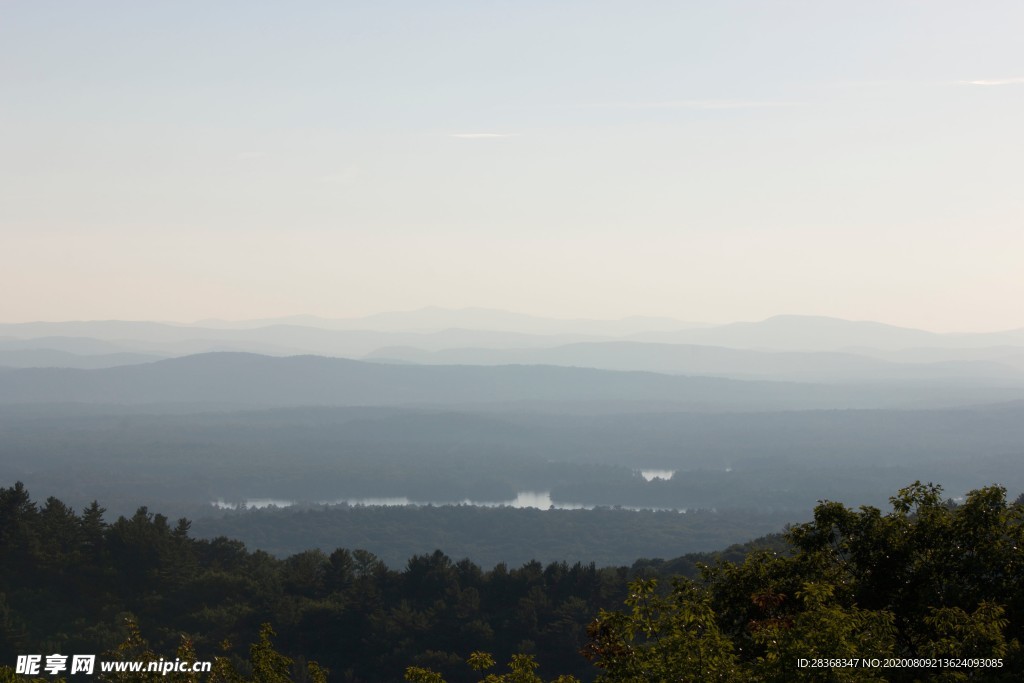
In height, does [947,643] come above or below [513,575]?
above

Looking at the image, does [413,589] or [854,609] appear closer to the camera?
[854,609]

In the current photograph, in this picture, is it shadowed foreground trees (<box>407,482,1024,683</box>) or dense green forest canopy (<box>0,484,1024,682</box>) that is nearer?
shadowed foreground trees (<box>407,482,1024,683</box>)

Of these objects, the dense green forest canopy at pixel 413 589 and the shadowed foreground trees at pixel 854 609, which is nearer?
the shadowed foreground trees at pixel 854 609

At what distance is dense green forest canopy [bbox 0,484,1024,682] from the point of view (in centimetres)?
2367

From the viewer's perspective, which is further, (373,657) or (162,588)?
(162,588)

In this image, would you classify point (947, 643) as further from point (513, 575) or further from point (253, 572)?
point (253, 572)

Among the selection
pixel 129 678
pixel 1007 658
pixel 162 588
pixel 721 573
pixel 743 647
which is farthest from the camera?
pixel 162 588

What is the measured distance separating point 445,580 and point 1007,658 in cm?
5755

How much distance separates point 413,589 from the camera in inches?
2876

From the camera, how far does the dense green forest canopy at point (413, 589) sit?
23672 millimetres

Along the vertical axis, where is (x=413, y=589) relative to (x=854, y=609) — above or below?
below

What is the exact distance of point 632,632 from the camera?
779 inches

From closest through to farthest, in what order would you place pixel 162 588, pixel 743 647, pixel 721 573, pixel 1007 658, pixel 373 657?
pixel 1007 658
pixel 743 647
pixel 721 573
pixel 373 657
pixel 162 588

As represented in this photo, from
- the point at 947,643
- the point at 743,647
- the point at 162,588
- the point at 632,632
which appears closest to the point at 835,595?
the point at 743,647
